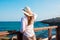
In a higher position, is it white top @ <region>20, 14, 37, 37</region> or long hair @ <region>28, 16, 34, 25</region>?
long hair @ <region>28, 16, 34, 25</region>

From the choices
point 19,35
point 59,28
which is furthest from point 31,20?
point 59,28

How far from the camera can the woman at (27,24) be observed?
180 inches

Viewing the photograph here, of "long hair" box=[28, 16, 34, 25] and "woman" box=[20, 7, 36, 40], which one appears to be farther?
"long hair" box=[28, 16, 34, 25]

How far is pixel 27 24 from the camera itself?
467 cm

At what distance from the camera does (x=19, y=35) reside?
16.0 ft

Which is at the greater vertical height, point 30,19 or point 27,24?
point 30,19

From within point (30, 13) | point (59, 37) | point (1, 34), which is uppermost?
point (30, 13)

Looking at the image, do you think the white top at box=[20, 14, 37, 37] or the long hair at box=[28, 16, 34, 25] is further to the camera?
the long hair at box=[28, 16, 34, 25]

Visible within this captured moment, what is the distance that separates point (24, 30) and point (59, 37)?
2958 millimetres

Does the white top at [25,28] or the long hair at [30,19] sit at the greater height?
the long hair at [30,19]

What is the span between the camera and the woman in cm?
458

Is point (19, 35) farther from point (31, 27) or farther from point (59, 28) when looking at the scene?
point (59, 28)

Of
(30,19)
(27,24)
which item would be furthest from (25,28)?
(30,19)

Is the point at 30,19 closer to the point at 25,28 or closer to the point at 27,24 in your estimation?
the point at 27,24
